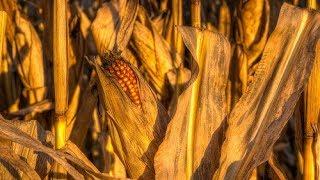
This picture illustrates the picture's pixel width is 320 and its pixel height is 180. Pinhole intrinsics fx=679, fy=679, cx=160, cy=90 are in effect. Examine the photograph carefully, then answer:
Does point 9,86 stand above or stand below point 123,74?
below

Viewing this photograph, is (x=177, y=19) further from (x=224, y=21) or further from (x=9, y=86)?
(x=9, y=86)

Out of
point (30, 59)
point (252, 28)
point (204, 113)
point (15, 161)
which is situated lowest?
point (15, 161)

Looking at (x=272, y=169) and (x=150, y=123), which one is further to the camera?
(x=272, y=169)

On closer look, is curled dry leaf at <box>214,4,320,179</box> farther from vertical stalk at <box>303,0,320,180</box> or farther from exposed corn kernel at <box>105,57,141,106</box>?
exposed corn kernel at <box>105,57,141,106</box>

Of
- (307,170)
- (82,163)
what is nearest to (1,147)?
(82,163)

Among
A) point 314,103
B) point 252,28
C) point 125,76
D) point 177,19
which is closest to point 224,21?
point 252,28

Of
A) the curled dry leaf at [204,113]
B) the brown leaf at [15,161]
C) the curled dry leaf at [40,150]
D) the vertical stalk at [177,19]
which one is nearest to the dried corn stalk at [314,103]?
the curled dry leaf at [204,113]

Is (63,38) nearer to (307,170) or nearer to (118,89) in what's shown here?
(118,89)
